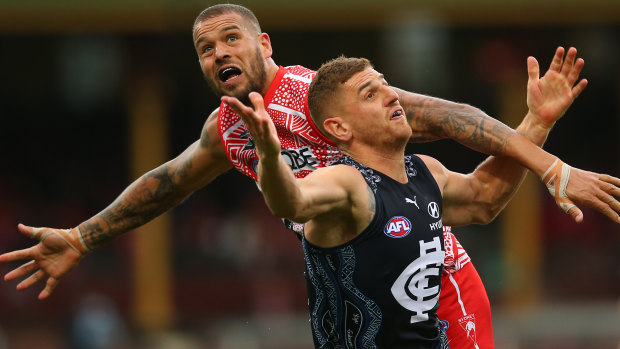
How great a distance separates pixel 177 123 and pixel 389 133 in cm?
1605

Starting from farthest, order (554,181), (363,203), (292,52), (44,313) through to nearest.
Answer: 1. (292,52)
2. (44,313)
3. (554,181)
4. (363,203)

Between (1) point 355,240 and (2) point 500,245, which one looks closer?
(1) point 355,240

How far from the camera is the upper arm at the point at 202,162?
6145mm

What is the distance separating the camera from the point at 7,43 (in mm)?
19125

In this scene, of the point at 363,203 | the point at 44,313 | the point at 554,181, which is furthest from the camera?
the point at 44,313

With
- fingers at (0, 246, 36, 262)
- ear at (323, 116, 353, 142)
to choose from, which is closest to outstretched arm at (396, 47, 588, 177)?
ear at (323, 116, 353, 142)

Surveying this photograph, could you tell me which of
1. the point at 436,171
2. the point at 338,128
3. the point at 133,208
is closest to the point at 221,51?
the point at 338,128

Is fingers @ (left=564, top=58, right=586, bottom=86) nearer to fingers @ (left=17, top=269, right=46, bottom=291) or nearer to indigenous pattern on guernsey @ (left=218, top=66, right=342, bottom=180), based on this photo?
indigenous pattern on guernsey @ (left=218, top=66, right=342, bottom=180)

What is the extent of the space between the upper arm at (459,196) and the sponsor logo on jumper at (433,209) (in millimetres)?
261

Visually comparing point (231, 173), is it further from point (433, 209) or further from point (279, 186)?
point (279, 186)

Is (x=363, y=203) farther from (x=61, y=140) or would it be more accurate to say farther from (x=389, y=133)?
(x=61, y=140)

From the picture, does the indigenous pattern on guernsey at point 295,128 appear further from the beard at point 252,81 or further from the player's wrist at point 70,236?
the player's wrist at point 70,236

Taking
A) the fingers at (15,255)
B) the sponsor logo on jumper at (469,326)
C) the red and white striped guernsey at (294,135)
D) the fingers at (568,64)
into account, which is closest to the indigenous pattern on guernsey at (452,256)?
the red and white striped guernsey at (294,135)

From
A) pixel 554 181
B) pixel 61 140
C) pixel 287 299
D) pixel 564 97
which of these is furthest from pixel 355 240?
pixel 61 140
